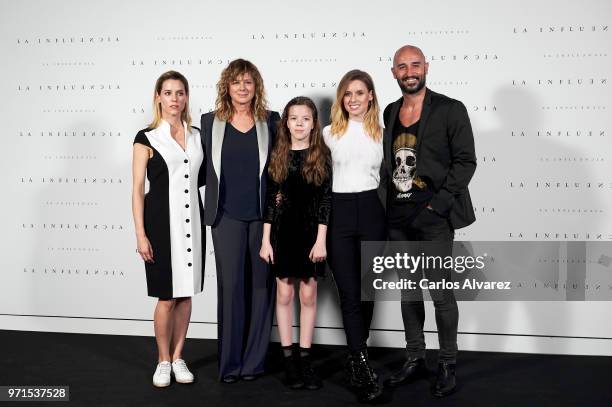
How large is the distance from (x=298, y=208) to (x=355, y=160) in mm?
366

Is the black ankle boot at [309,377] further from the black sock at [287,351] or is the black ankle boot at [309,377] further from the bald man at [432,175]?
the bald man at [432,175]

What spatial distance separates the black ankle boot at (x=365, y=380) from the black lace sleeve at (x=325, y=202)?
0.67 meters

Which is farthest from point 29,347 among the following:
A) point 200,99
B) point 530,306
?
point 530,306

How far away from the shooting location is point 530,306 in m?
3.67

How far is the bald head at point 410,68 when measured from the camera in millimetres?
2938

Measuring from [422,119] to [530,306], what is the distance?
149 cm

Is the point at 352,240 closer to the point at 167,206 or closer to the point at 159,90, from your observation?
the point at 167,206

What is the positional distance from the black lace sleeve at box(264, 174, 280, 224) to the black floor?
86 cm

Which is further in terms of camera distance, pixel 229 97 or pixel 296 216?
pixel 229 97

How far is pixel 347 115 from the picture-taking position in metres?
3.07

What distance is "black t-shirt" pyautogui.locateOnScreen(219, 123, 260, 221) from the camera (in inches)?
121

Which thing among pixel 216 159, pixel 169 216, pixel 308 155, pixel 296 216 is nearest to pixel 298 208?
pixel 296 216

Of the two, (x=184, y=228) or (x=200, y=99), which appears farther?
(x=200, y=99)

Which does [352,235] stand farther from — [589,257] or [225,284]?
[589,257]
